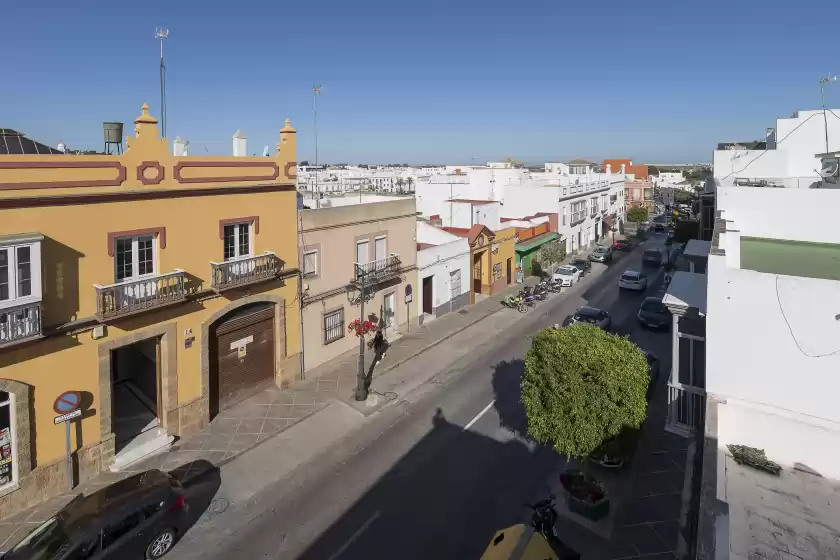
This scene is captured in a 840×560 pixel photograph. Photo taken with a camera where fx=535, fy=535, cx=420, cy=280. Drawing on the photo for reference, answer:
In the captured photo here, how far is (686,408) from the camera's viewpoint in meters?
14.3

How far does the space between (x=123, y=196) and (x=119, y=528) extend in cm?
825

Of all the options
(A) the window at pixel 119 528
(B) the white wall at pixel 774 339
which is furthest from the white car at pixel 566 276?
(A) the window at pixel 119 528

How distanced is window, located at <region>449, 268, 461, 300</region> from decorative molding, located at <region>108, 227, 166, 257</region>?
55.4 ft

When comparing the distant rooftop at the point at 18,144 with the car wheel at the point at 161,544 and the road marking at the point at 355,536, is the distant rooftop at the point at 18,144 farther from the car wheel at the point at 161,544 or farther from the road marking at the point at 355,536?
the road marking at the point at 355,536

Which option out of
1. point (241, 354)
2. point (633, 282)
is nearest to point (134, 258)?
point (241, 354)

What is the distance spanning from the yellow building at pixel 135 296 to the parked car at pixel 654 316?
57.2ft

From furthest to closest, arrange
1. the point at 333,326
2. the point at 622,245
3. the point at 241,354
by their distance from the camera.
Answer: the point at 622,245 → the point at 333,326 → the point at 241,354

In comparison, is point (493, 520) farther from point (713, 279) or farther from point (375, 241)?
point (375, 241)

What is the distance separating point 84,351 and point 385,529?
8.80 m

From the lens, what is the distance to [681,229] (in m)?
35.9

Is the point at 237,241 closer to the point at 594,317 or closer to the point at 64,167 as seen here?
the point at 64,167

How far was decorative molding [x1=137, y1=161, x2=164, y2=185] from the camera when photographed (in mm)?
14594

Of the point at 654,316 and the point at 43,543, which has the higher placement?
the point at 654,316

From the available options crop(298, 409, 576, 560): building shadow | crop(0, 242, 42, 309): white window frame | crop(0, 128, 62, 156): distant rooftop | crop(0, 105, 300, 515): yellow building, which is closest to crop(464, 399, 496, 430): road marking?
crop(298, 409, 576, 560): building shadow
